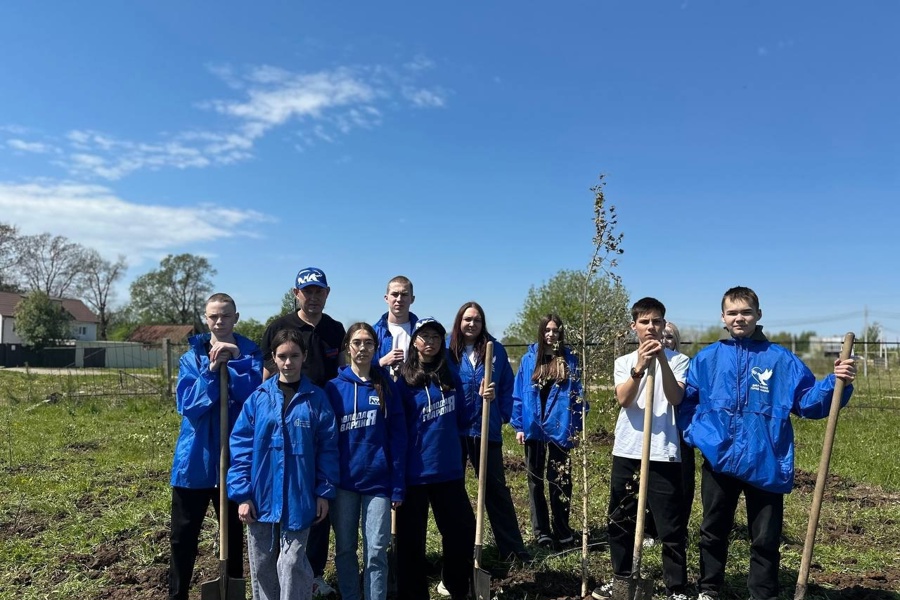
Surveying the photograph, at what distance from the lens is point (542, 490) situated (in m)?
5.09

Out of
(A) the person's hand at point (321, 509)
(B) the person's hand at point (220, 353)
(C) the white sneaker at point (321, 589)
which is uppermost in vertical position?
(B) the person's hand at point (220, 353)

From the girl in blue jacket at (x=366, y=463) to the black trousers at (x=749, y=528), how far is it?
1868mm

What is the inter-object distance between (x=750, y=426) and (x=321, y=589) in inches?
115

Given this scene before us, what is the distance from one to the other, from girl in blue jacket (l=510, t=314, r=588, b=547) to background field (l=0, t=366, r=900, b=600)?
0.74 ft

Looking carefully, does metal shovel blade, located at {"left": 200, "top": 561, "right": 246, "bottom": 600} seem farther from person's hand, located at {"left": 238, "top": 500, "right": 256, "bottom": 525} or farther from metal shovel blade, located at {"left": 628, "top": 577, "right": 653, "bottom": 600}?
metal shovel blade, located at {"left": 628, "top": 577, "right": 653, "bottom": 600}

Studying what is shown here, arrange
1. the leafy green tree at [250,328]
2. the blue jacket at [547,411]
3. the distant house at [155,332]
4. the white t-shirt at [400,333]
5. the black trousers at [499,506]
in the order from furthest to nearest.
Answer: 1. the distant house at [155,332]
2. the leafy green tree at [250,328]
3. the blue jacket at [547,411]
4. the black trousers at [499,506]
5. the white t-shirt at [400,333]

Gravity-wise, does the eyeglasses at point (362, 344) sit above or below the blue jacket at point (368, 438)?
above

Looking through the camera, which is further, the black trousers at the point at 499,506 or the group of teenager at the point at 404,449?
the black trousers at the point at 499,506

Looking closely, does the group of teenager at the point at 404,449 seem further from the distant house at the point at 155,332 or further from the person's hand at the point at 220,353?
the distant house at the point at 155,332

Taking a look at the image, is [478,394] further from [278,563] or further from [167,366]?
[167,366]

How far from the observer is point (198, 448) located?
3.70 meters

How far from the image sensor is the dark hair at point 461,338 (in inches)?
186

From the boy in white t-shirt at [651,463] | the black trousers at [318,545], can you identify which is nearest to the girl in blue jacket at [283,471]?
the black trousers at [318,545]

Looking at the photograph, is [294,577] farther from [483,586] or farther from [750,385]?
[750,385]
